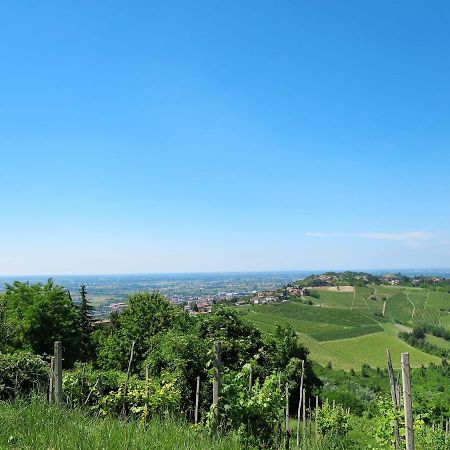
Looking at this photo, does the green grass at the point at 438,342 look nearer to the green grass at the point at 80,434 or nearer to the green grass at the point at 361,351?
the green grass at the point at 361,351

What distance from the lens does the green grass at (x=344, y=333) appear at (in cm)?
7262

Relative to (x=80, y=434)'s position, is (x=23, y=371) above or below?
below

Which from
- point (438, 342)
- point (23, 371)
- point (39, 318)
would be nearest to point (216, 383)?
point (23, 371)

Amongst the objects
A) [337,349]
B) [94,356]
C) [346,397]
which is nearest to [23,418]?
[94,356]

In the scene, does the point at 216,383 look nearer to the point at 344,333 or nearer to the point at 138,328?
the point at 138,328

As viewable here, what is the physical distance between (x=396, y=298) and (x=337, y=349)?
5937cm

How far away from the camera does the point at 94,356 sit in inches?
1249

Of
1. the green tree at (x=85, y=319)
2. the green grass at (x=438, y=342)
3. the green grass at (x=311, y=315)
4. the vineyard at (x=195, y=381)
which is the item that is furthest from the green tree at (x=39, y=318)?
the green grass at (x=438, y=342)

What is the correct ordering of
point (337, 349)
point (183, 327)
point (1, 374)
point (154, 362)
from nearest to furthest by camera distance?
point (1, 374) → point (154, 362) → point (183, 327) → point (337, 349)

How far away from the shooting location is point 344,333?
7581 centimetres

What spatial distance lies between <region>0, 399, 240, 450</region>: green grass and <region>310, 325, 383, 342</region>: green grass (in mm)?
69608

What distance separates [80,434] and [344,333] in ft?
253

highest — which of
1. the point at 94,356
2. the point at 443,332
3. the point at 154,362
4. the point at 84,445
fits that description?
the point at 84,445

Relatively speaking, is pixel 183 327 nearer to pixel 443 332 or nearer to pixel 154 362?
pixel 154 362
